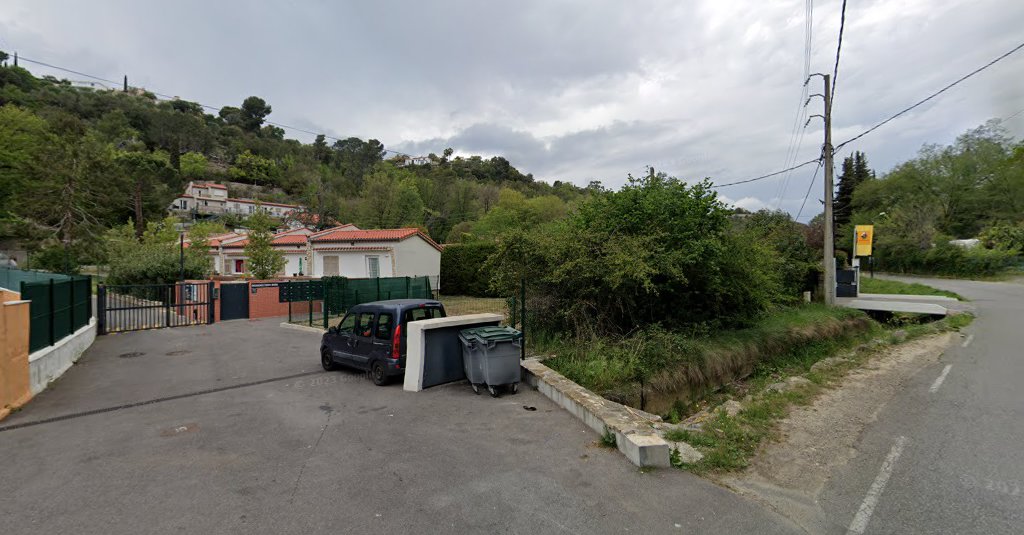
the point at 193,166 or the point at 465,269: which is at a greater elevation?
the point at 193,166

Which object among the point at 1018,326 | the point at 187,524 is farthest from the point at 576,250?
the point at 1018,326

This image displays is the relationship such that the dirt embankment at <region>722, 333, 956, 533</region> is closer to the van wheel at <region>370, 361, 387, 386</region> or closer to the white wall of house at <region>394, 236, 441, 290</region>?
the van wheel at <region>370, 361, 387, 386</region>

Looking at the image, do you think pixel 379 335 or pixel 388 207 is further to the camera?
pixel 388 207

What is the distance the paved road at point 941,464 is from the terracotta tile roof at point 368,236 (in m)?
25.8

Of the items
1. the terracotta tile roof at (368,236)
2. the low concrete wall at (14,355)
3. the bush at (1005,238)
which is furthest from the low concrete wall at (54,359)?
the bush at (1005,238)

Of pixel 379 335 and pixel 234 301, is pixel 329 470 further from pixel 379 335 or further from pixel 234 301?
pixel 234 301

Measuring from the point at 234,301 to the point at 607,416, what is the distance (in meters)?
19.9

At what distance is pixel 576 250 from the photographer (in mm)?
10328

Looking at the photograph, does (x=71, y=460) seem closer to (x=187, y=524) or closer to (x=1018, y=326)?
(x=187, y=524)

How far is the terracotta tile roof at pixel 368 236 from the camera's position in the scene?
30203 millimetres

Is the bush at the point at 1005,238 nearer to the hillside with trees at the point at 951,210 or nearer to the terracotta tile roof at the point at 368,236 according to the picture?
the hillside with trees at the point at 951,210

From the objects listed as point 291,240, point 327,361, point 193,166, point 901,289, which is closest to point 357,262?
point 291,240

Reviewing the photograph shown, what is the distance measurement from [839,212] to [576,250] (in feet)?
240

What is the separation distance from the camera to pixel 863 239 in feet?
88.5
